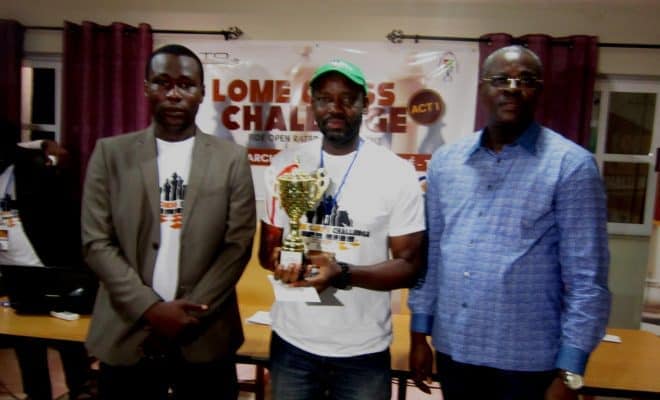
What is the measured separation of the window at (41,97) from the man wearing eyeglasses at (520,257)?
13.1 feet

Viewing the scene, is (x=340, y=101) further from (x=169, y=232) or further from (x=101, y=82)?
(x=101, y=82)

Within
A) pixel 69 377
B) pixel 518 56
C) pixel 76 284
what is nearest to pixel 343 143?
pixel 518 56

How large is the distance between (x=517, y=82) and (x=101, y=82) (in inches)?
138

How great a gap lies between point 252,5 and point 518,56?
3.03 meters

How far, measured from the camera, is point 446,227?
5.06ft

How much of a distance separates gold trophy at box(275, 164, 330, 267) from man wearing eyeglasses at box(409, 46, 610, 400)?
40cm

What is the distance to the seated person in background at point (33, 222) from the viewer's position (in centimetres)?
258

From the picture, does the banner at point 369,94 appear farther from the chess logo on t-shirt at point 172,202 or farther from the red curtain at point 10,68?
the chess logo on t-shirt at point 172,202

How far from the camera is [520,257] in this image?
1.41 metres

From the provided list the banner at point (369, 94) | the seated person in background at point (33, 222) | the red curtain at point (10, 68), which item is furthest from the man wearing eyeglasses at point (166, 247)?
the red curtain at point (10, 68)

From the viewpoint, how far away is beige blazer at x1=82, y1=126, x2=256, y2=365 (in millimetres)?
1516

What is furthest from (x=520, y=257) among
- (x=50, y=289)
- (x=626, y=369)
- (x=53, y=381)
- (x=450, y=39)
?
(x=53, y=381)

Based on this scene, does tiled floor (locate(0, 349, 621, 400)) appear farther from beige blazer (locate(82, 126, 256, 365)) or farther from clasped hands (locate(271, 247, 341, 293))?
clasped hands (locate(271, 247, 341, 293))

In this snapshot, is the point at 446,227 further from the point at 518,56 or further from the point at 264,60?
the point at 264,60
